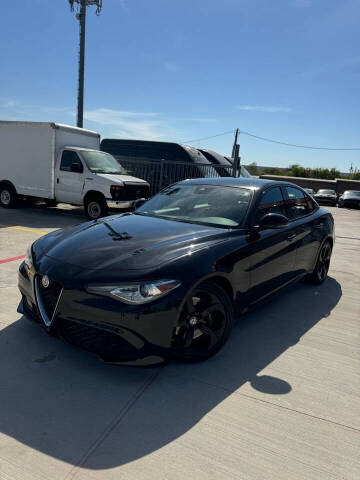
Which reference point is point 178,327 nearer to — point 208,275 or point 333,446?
point 208,275

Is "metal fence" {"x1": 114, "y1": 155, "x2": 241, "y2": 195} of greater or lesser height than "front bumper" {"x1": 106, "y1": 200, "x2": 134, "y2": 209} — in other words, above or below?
above

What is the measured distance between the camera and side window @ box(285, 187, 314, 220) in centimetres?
456

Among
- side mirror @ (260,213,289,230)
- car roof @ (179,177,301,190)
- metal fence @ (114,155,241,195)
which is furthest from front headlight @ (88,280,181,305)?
metal fence @ (114,155,241,195)

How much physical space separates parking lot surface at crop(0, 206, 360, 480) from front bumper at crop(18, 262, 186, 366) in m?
0.27

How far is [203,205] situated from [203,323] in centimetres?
143

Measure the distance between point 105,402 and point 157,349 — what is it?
47 cm

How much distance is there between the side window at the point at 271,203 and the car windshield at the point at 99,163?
7.06 metres

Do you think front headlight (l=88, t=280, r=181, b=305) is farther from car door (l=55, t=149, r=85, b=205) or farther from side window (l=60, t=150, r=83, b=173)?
side window (l=60, t=150, r=83, b=173)

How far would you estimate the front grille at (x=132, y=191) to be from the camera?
33.0 feet

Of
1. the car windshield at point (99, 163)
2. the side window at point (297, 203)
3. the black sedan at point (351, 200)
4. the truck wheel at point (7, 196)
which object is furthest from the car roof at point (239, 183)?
the black sedan at point (351, 200)

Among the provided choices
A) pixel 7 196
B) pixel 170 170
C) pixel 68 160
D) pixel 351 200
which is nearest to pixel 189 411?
pixel 68 160

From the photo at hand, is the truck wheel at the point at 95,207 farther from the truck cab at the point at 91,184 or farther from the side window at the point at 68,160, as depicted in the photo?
the side window at the point at 68,160

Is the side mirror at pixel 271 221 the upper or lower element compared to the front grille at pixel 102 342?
upper

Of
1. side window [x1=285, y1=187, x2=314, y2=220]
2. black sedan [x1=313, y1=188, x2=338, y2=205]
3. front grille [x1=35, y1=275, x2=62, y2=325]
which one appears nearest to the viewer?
front grille [x1=35, y1=275, x2=62, y2=325]
